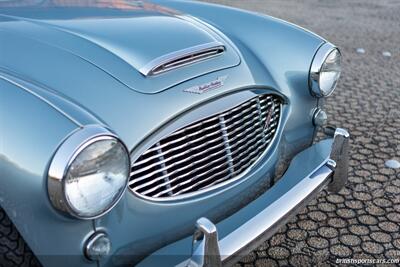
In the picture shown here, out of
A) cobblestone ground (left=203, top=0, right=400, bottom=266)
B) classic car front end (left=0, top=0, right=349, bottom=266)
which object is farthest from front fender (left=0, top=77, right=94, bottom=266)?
cobblestone ground (left=203, top=0, right=400, bottom=266)

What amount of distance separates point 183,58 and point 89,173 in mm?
645

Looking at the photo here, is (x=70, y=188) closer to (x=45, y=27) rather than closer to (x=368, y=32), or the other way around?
(x=45, y=27)

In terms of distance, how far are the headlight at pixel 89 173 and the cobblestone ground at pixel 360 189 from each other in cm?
105

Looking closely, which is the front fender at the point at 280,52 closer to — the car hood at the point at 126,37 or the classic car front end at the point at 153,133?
the classic car front end at the point at 153,133

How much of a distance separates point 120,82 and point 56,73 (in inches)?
8.1

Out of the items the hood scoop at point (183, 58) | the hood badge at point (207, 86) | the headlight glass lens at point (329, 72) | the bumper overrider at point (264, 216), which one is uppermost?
the hood scoop at point (183, 58)

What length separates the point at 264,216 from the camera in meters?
1.59

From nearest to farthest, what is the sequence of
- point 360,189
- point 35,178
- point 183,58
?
point 35,178
point 183,58
point 360,189

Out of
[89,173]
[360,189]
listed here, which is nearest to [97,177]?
[89,173]

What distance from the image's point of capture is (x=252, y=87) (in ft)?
5.98

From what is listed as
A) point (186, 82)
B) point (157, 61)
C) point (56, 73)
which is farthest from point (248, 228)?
point (56, 73)

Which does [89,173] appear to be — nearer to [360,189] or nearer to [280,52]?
[280,52]

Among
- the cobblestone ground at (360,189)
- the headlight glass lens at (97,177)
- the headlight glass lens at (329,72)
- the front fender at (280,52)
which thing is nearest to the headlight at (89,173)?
the headlight glass lens at (97,177)

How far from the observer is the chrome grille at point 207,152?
4.77 feet
